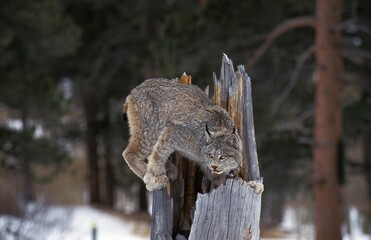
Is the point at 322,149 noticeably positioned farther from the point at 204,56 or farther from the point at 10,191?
the point at 10,191

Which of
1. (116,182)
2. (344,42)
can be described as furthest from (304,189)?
(344,42)

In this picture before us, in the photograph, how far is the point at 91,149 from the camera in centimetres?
2284

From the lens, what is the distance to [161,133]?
4117 mm

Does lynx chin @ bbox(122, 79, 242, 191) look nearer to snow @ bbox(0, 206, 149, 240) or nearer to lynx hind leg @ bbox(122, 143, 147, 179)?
lynx hind leg @ bbox(122, 143, 147, 179)

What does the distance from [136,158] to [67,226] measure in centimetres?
874

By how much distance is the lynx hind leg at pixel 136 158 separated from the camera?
14.2 feet

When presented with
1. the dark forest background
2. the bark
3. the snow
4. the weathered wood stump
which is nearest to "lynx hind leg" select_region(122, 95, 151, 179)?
the weathered wood stump

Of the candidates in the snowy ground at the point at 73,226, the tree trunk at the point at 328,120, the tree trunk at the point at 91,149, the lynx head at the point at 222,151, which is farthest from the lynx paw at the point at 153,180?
the tree trunk at the point at 91,149

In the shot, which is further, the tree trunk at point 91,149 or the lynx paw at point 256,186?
the tree trunk at point 91,149

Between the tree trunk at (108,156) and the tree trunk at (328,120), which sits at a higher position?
the tree trunk at (108,156)

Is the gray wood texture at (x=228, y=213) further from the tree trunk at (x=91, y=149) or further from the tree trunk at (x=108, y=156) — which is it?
the tree trunk at (x=91, y=149)

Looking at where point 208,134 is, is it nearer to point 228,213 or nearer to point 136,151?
point 228,213

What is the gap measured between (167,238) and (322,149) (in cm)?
861

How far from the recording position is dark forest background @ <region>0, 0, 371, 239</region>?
42.7ft
